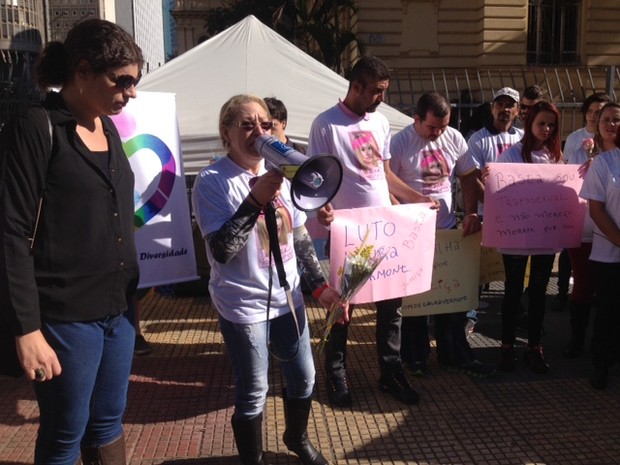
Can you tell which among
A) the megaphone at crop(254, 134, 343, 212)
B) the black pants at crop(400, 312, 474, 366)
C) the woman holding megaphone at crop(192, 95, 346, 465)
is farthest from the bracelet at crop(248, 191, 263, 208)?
the black pants at crop(400, 312, 474, 366)

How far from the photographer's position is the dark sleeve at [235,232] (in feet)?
8.55

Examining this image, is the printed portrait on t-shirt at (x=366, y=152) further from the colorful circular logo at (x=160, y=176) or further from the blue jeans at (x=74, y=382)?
the blue jeans at (x=74, y=382)

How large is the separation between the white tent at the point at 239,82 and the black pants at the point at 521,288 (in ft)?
7.94

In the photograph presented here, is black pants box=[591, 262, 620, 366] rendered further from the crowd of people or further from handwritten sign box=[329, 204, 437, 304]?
handwritten sign box=[329, 204, 437, 304]

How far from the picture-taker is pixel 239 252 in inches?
110

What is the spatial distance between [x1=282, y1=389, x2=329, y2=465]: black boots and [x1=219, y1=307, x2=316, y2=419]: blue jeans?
5 centimetres

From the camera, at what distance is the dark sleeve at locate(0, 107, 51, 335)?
201 cm

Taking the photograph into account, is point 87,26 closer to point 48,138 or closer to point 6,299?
point 48,138

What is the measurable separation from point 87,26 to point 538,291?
3396 millimetres

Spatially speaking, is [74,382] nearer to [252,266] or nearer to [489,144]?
[252,266]

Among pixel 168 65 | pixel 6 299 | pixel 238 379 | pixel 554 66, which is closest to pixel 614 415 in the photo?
pixel 238 379

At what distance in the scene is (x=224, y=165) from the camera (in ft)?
9.32

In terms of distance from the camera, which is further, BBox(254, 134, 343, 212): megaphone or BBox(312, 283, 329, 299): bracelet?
BBox(312, 283, 329, 299): bracelet

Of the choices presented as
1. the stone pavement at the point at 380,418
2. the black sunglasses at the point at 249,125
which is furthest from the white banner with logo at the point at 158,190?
the black sunglasses at the point at 249,125
